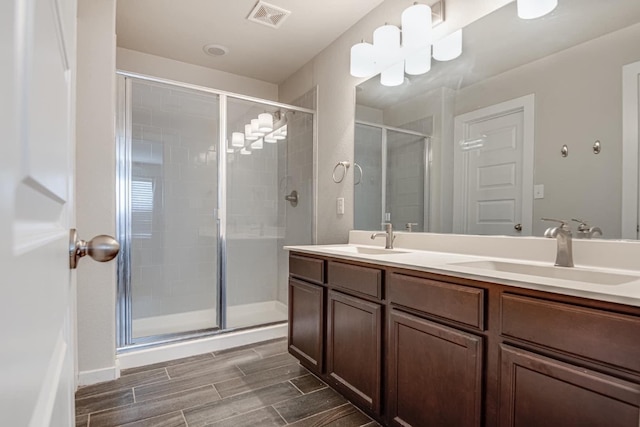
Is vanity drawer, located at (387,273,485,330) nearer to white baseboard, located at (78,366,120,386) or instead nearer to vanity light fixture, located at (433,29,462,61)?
vanity light fixture, located at (433,29,462,61)

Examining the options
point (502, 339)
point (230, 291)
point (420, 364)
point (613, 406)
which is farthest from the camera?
point (230, 291)

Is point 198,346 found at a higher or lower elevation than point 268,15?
lower

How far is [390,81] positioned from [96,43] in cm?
181

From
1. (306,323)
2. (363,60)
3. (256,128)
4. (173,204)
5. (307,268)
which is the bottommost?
(306,323)

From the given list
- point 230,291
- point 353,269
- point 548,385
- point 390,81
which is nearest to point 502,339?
point 548,385

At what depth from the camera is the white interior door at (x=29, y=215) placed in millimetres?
221

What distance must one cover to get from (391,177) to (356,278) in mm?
980

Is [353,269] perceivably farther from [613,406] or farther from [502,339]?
[613,406]

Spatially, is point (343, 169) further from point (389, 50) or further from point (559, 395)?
point (559, 395)

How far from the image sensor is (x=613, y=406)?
85 centimetres

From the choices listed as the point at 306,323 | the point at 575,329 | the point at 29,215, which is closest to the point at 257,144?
the point at 306,323

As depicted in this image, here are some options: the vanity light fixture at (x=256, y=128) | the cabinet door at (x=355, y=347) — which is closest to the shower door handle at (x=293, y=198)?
the vanity light fixture at (x=256, y=128)

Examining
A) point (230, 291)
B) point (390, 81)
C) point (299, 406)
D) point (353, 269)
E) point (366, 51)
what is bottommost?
point (299, 406)

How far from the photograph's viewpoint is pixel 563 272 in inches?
51.1
